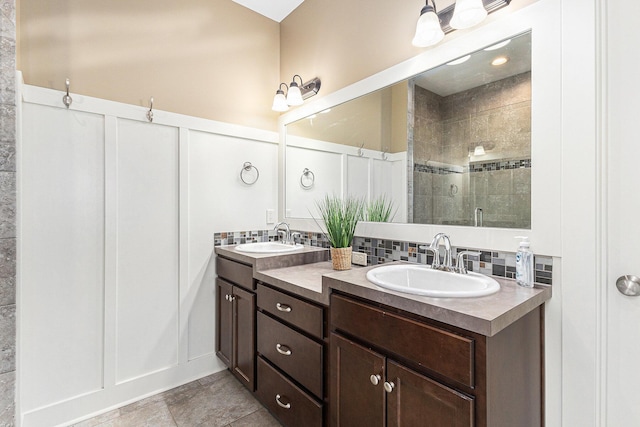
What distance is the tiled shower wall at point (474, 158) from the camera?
1.26 metres

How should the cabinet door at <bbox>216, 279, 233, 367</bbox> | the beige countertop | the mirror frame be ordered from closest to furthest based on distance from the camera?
the beige countertop, the mirror frame, the cabinet door at <bbox>216, 279, 233, 367</bbox>

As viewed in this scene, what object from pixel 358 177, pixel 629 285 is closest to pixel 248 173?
pixel 358 177

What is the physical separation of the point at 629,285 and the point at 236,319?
1874 millimetres

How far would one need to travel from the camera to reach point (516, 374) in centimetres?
100

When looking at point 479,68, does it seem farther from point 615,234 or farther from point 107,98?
point 107,98

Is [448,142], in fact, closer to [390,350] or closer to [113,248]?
[390,350]

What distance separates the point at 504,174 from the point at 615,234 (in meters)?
0.41

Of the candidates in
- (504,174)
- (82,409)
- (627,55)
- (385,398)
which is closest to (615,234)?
(504,174)

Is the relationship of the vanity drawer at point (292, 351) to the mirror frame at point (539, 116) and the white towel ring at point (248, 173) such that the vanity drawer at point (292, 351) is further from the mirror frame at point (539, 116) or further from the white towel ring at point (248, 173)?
the white towel ring at point (248, 173)

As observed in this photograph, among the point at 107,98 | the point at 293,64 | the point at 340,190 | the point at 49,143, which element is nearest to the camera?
the point at 49,143

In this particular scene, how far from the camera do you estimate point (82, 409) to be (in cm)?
→ 176

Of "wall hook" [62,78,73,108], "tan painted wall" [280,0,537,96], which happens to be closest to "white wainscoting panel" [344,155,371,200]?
"tan painted wall" [280,0,537,96]

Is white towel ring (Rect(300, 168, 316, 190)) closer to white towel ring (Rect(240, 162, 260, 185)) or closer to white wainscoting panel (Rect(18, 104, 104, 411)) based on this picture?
white towel ring (Rect(240, 162, 260, 185))

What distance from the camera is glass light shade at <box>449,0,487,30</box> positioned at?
4.17 ft
